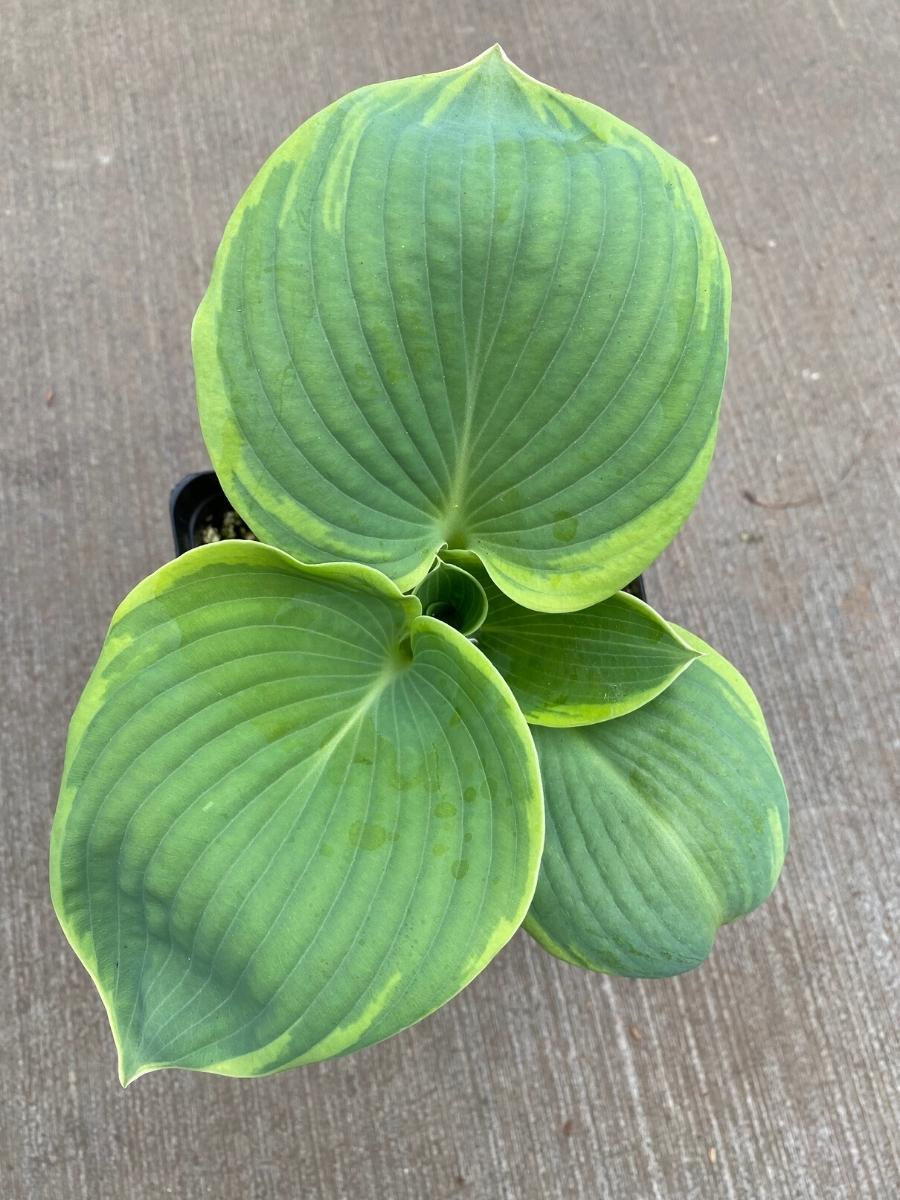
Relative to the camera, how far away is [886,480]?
101 centimetres

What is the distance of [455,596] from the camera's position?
64cm

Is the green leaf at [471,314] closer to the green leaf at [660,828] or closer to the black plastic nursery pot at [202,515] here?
the green leaf at [660,828]

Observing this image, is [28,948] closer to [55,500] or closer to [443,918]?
[55,500]

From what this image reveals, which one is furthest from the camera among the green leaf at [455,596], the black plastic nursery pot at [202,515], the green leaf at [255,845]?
the black plastic nursery pot at [202,515]

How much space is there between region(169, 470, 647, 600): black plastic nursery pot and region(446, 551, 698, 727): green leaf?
0.18 m

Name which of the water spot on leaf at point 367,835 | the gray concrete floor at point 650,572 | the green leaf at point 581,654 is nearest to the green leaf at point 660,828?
the green leaf at point 581,654

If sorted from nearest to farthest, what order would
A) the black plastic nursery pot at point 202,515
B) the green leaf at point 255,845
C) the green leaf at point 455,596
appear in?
the green leaf at point 255,845 → the green leaf at point 455,596 → the black plastic nursery pot at point 202,515

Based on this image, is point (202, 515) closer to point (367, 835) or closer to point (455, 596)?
point (455, 596)

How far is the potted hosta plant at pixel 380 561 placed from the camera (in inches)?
19.7

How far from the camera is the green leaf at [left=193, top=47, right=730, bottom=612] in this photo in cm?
52

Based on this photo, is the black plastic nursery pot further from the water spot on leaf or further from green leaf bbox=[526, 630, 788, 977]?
the water spot on leaf

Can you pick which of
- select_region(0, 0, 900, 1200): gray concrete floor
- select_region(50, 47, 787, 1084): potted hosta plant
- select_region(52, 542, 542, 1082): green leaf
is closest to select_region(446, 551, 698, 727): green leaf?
select_region(50, 47, 787, 1084): potted hosta plant

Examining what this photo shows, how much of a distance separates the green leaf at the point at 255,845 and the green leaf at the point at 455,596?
8cm

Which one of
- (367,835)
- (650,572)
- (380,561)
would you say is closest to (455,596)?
(380,561)
